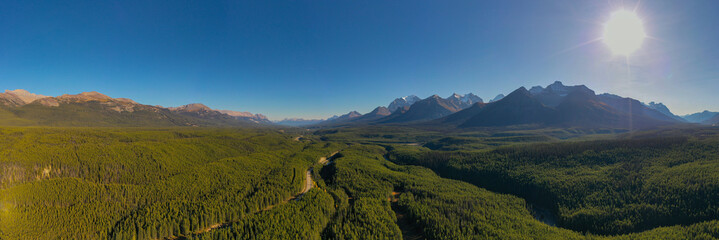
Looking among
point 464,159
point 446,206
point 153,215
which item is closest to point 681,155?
point 464,159

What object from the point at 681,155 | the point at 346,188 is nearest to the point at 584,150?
the point at 681,155

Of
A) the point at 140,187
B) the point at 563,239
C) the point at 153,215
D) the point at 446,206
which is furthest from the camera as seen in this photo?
the point at 140,187

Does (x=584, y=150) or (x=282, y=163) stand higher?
(x=584, y=150)

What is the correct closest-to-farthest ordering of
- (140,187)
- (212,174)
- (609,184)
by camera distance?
1. (609,184)
2. (140,187)
3. (212,174)

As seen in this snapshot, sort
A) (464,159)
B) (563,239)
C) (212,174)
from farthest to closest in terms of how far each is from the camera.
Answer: (464,159) < (212,174) < (563,239)

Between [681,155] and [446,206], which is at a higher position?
[681,155]

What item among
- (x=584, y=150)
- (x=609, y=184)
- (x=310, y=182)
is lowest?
(x=310, y=182)

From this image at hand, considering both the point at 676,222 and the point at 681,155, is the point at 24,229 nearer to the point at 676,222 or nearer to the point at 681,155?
the point at 676,222

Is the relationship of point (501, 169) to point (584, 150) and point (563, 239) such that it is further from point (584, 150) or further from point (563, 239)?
point (563, 239)

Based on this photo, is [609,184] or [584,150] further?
[584,150]
